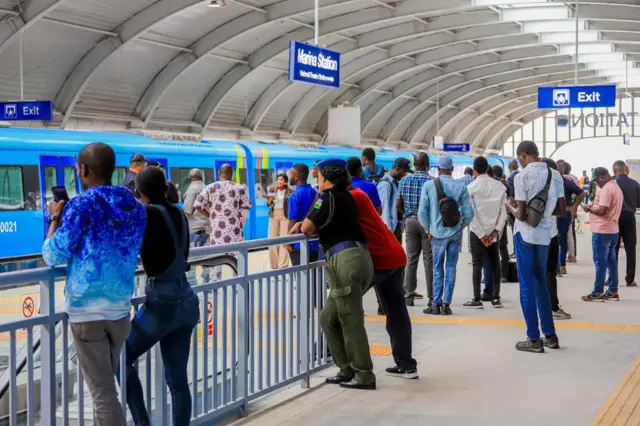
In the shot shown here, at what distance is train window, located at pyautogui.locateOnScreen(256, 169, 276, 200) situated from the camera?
2447cm

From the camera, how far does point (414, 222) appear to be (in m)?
10.8

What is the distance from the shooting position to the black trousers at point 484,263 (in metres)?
10.9

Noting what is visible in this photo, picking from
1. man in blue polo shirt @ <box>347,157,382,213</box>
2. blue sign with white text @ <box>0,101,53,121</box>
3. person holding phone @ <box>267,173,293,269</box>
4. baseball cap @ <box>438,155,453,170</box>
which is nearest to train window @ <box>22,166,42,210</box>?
blue sign with white text @ <box>0,101,53,121</box>

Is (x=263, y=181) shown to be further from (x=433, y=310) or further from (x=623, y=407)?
(x=623, y=407)

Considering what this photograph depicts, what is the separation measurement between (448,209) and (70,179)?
10.4 m

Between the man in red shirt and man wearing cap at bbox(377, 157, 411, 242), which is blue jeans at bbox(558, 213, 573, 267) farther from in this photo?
the man in red shirt

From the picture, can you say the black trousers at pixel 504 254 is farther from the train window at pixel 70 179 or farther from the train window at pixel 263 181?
the train window at pixel 263 181

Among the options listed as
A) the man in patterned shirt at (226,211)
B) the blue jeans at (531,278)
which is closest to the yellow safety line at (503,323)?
the blue jeans at (531,278)

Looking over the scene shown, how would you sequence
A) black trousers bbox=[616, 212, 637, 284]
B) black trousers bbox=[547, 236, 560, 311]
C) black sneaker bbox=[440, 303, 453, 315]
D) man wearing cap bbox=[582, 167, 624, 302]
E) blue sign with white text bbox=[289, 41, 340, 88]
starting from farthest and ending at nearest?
1. blue sign with white text bbox=[289, 41, 340, 88]
2. black trousers bbox=[616, 212, 637, 284]
3. man wearing cap bbox=[582, 167, 624, 302]
4. black sneaker bbox=[440, 303, 453, 315]
5. black trousers bbox=[547, 236, 560, 311]

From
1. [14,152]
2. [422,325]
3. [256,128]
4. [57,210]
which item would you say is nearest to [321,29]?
[256,128]

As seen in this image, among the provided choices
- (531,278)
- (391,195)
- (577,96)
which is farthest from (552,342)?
(577,96)

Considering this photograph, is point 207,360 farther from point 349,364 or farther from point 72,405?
point 349,364

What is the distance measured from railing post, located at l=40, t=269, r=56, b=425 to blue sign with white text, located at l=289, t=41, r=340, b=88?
1179cm

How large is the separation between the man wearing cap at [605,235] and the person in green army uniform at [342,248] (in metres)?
5.91
